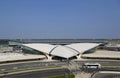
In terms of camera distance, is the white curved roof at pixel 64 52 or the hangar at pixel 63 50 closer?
the white curved roof at pixel 64 52

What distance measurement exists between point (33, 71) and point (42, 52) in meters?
20.9

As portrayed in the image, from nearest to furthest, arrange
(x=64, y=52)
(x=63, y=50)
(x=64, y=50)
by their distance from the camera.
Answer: (x=64, y=52) < (x=64, y=50) < (x=63, y=50)

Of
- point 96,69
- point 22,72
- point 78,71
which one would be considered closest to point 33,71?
point 22,72

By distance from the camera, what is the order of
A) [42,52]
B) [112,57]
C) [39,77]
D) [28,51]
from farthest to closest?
[28,51] → [42,52] → [112,57] → [39,77]

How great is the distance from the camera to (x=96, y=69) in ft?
141

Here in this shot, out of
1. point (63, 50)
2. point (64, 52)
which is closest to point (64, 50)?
point (63, 50)

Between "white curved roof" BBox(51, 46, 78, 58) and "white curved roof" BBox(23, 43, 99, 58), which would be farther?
"white curved roof" BBox(23, 43, 99, 58)

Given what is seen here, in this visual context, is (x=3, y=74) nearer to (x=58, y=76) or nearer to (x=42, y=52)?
(x=58, y=76)

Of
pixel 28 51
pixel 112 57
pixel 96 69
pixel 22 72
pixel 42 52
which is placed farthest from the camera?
pixel 28 51

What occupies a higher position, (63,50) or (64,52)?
(63,50)

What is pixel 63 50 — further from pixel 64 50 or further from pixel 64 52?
pixel 64 52

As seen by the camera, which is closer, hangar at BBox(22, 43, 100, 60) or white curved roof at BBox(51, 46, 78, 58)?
white curved roof at BBox(51, 46, 78, 58)

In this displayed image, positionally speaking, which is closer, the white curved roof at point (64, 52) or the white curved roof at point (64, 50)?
the white curved roof at point (64, 52)

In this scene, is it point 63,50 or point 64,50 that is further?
point 63,50
